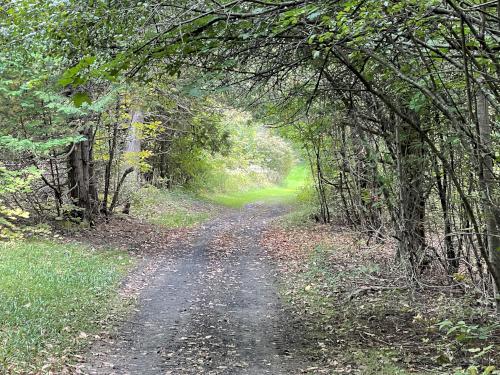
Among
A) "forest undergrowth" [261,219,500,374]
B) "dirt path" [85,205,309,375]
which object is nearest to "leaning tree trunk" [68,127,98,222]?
"dirt path" [85,205,309,375]

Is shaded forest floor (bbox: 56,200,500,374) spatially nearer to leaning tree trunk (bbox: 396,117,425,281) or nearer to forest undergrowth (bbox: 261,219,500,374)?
forest undergrowth (bbox: 261,219,500,374)

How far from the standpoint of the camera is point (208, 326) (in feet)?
25.9

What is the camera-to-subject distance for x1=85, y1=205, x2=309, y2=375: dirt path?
249 inches

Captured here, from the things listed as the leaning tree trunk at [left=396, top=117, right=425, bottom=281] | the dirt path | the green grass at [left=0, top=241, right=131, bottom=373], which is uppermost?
the leaning tree trunk at [left=396, top=117, right=425, bottom=281]

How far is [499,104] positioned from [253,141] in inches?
1540

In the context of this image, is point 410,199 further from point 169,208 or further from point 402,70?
point 169,208

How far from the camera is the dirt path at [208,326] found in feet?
20.7

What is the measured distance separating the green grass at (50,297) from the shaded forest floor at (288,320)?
1.53ft

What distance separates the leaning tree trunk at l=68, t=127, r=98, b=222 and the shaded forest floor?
254 cm

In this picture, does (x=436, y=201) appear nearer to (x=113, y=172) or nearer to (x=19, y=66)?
(x=19, y=66)

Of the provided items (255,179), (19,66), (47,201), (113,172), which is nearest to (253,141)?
(255,179)

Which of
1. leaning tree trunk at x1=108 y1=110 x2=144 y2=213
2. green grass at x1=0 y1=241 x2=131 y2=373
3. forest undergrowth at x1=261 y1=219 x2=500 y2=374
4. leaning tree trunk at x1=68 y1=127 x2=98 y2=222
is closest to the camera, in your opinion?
forest undergrowth at x1=261 y1=219 x2=500 y2=374

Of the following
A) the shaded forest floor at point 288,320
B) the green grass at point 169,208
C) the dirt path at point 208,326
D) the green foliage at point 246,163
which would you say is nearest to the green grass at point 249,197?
the green foliage at point 246,163

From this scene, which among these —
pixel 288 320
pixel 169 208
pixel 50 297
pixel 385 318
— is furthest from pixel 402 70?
pixel 169 208
